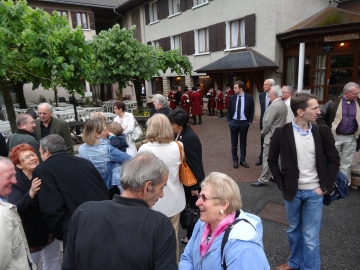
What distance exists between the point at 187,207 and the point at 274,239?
52.5 inches

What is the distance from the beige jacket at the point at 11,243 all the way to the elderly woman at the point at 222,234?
113 cm

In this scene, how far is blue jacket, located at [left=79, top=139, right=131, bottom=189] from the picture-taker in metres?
2.96

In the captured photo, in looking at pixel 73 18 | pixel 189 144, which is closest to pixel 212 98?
pixel 189 144

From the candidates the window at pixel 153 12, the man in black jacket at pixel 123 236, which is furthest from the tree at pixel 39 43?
the window at pixel 153 12

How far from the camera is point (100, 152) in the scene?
2.98m

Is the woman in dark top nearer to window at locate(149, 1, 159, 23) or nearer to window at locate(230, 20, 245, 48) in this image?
window at locate(230, 20, 245, 48)

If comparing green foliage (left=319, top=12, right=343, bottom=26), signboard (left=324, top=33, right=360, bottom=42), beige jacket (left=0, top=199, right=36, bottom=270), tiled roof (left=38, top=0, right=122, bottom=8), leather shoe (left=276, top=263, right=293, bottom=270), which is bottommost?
leather shoe (left=276, top=263, right=293, bottom=270)

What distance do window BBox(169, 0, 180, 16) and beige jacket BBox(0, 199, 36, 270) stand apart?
18088 millimetres

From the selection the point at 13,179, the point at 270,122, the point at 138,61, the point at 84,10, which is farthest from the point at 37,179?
the point at 84,10

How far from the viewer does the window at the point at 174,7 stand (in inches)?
682

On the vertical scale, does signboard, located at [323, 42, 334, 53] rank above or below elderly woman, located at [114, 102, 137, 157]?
above

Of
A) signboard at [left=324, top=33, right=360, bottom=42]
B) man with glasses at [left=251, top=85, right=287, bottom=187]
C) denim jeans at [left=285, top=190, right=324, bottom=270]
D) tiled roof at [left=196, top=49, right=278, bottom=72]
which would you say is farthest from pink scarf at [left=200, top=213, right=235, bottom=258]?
signboard at [left=324, top=33, right=360, bottom=42]

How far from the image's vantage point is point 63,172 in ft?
6.92

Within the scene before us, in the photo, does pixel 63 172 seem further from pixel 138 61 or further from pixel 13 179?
pixel 138 61
